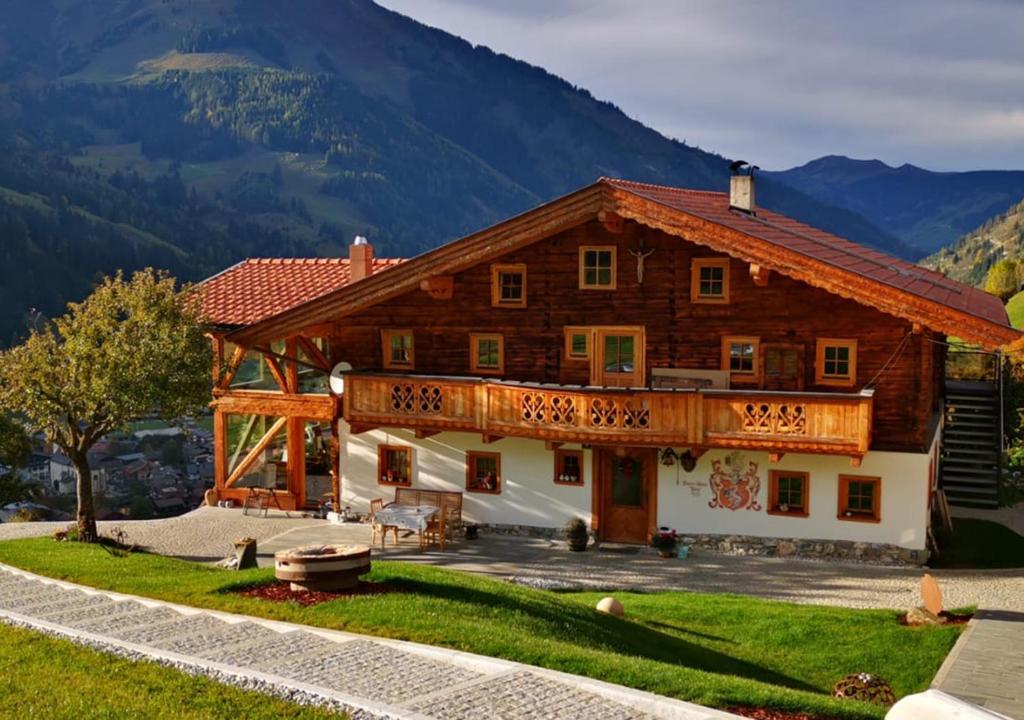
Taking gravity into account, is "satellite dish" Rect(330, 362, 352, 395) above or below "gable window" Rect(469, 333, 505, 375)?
below

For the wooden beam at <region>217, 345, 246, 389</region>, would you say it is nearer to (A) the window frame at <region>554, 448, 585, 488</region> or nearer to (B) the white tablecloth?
(B) the white tablecloth

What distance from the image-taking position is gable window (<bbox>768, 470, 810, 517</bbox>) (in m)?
22.2

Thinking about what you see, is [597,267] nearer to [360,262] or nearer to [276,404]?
[360,262]

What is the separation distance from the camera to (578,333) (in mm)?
24156

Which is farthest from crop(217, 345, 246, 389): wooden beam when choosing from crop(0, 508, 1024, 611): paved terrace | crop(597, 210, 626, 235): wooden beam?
crop(597, 210, 626, 235): wooden beam

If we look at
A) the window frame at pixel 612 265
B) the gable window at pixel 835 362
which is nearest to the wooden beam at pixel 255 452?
the window frame at pixel 612 265

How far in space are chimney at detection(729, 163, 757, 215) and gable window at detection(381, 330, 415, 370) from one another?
29.3 ft

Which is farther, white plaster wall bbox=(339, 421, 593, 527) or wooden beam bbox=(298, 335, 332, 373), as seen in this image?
wooden beam bbox=(298, 335, 332, 373)

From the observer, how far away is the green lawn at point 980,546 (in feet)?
71.8

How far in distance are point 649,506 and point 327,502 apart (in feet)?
27.9

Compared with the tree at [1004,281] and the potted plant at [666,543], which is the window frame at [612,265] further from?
the tree at [1004,281]

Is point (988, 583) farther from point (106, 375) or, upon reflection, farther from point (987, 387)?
point (106, 375)

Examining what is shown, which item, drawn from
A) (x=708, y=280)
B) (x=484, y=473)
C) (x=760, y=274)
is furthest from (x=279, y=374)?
(x=760, y=274)

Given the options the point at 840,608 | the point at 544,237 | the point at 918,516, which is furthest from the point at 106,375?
the point at 918,516
